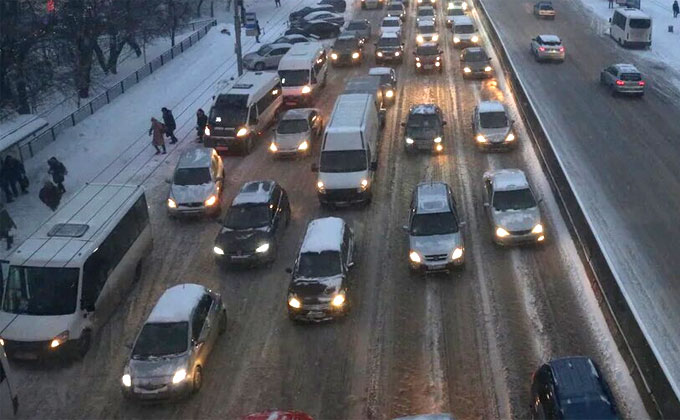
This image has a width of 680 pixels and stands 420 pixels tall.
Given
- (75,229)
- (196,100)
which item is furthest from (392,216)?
(196,100)

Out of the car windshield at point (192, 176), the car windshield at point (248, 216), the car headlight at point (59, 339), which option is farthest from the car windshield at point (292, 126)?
the car headlight at point (59, 339)

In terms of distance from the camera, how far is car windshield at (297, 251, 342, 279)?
62.7ft

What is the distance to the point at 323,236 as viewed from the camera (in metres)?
20.3

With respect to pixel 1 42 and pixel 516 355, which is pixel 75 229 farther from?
pixel 1 42

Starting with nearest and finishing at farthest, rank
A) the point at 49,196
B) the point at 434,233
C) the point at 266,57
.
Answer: the point at 434,233 → the point at 49,196 → the point at 266,57

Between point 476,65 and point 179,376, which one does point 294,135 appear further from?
point 179,376

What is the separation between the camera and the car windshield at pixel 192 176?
85.0 ft

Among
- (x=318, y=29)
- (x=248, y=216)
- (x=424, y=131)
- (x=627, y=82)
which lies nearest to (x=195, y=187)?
(x=248, y=216)

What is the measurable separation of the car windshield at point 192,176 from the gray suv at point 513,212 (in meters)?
9.42

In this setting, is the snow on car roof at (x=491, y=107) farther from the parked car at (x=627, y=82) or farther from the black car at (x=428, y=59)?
the black car at (x=428, y=59)

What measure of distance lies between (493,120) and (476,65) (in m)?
12.1

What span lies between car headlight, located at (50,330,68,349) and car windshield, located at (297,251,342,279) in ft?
18.5

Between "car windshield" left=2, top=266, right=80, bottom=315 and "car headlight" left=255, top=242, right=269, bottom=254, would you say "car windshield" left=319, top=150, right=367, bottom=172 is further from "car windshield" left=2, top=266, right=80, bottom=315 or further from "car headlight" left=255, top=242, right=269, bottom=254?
"car windshield" left=2, top=266, right=80, bottom=315

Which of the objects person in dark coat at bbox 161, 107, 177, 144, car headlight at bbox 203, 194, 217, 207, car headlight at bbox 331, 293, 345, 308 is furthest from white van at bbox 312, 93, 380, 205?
person in dark coat at bbox 161, 107, 177, 144
